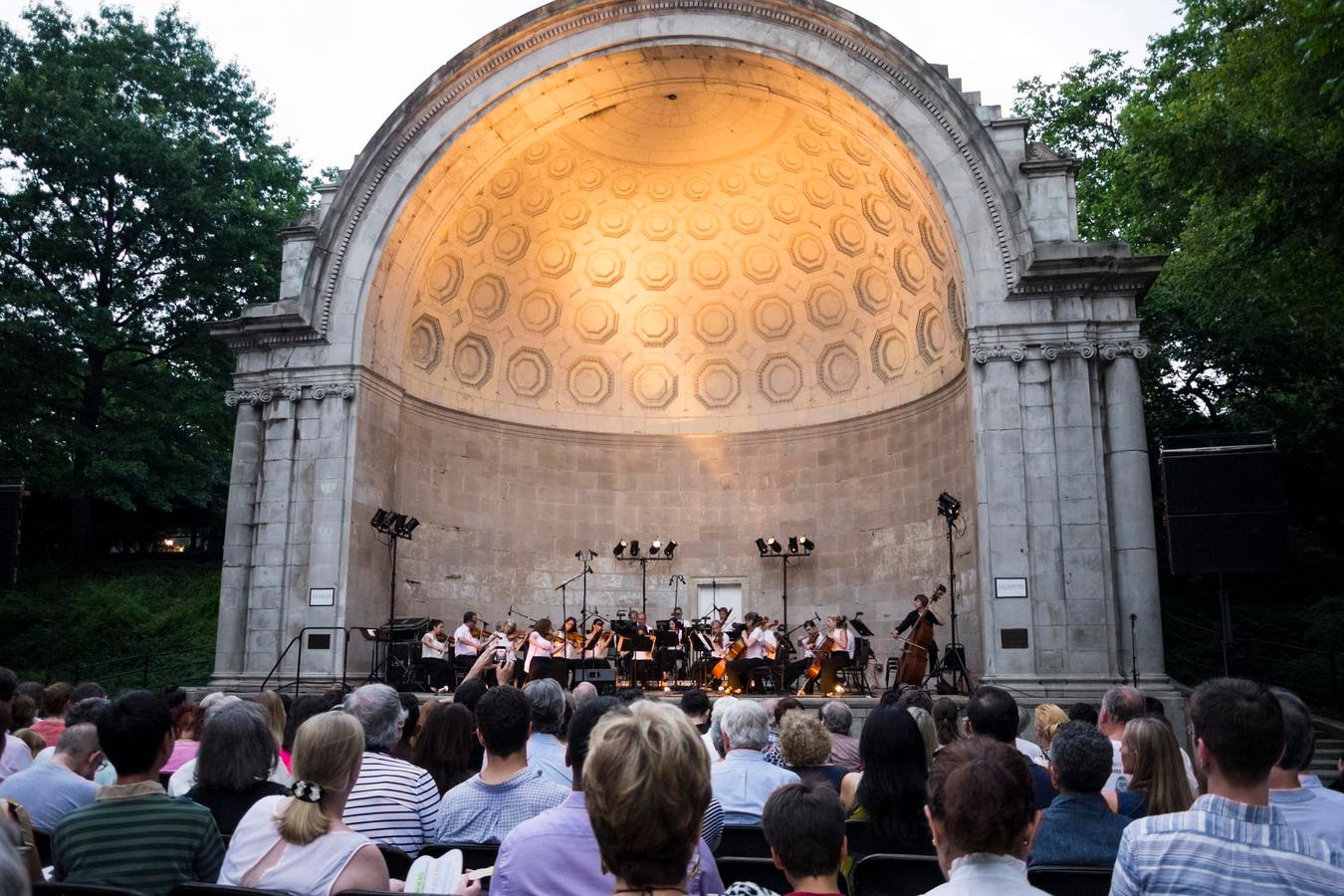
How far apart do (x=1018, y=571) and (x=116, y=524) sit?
84.4 feet

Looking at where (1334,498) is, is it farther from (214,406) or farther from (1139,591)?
(214,406)

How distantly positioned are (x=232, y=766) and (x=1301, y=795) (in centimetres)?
472

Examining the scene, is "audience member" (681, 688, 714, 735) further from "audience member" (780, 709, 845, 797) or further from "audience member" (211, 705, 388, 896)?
"audience member" (211, 705, 388, 896)

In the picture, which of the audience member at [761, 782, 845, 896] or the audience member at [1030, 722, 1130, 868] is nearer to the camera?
the audience member at [761, 782, 845, 896]

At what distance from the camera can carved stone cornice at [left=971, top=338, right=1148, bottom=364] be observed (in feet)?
53.9

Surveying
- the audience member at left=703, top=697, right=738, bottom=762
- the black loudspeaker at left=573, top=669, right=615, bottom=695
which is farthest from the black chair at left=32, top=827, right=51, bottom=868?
the black loudspeaker at left=573, top=669, right=615, bottom=695

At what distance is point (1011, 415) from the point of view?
16.5 m

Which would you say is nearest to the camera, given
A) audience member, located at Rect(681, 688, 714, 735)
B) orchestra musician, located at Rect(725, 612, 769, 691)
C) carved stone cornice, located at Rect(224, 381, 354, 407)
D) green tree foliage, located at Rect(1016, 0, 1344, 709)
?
audience member, located at Rect(681, 688, 714, 735)

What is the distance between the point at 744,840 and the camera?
522cm

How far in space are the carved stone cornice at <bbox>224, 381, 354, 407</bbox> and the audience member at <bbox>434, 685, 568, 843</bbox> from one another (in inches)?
583

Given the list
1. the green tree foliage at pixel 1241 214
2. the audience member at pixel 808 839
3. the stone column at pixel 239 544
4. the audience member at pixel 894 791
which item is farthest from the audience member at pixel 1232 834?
the stone column at pixel 239 544

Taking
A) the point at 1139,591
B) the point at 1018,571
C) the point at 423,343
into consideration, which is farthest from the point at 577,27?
the point at 1139,591

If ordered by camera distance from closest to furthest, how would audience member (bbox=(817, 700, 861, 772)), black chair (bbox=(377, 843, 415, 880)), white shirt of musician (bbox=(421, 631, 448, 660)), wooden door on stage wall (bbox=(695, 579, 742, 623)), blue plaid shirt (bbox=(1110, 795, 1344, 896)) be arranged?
1. blue plaid shirt (bbox=(1110, 795, 1344, 896))
2. black chair (bbox=(377, 843, 415, 880))
3. audience member (bbox=(817, 700, 861, 772))
4. white shirt of musician (bbox=(421, 631, 448, 660))
5. wooden door on stage wall (bbox=(695, 579, 742, 623))

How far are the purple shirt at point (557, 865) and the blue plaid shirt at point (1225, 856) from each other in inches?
51.6
